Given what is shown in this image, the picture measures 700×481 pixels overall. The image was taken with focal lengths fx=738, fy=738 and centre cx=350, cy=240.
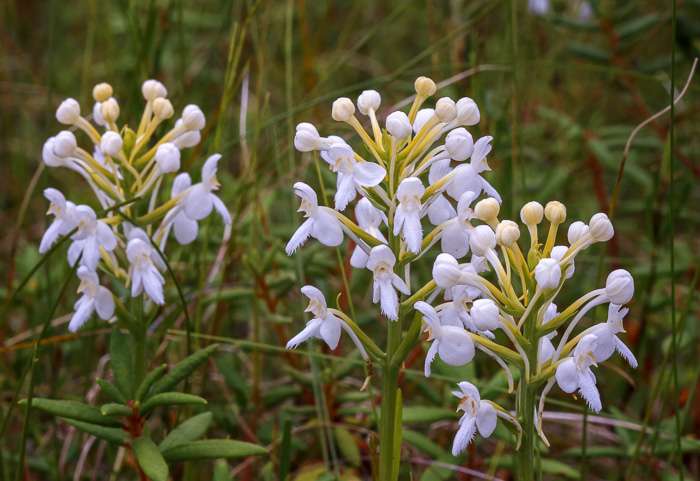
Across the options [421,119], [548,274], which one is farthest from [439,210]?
[548,274]

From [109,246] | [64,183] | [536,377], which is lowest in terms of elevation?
[536,377]

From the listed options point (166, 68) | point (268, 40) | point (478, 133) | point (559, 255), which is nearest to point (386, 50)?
point (268, 40)

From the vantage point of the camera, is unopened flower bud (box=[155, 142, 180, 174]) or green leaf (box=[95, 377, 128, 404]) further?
unopened flower bud (box=[155, 142, 180, 174])

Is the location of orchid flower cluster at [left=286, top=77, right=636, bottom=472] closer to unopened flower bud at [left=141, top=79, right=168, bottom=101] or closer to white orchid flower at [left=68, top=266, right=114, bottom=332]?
white orchid flower at [left=68, top=266, right=114, bottom=332]

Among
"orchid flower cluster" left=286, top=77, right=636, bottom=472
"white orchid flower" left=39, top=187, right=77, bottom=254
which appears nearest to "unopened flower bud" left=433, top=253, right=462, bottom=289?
"orchid flower cluster" left=286, top=77, right=636, bottom=472

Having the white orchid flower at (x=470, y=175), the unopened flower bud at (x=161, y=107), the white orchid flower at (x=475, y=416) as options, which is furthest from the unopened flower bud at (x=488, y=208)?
the unopened flower bud at (x=161, y=107)

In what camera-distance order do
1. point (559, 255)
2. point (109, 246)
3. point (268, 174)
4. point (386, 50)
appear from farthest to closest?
point (386, 50), point (268, 174), point (109, 246), point (559, 255)

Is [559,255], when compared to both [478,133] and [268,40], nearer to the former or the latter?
[478,133]
